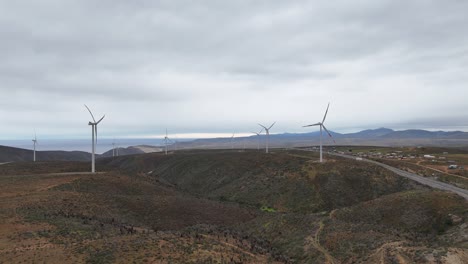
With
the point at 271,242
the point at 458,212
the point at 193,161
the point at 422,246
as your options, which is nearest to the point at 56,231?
the point at 271,242

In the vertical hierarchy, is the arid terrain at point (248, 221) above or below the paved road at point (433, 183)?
below

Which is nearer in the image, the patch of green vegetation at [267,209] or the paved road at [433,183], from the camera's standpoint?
the paved road at [433,183]

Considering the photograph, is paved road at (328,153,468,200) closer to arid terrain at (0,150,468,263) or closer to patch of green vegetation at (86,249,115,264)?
arid terrain at (0,150,468,263)

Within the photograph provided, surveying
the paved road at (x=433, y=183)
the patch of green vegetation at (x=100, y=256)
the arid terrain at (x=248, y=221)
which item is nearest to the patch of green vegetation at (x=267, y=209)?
the arid terrain at (x=248, y=221)

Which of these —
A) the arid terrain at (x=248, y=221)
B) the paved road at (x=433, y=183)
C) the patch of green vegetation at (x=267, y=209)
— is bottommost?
the patch of green vegetation at (x=267, y=209)

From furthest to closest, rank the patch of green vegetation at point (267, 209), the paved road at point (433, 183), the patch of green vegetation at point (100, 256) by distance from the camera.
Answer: the patch of green vegetation at point (267, 209) → the paved road at point (433, 183) → the patch of green vegetation at point (100, 256)

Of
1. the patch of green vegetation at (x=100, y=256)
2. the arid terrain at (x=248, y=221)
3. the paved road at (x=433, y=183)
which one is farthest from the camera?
the paved road at (x=433, y=183)

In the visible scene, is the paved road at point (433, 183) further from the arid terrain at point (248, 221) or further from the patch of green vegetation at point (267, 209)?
the patch of green vegetation at point (267, 209)

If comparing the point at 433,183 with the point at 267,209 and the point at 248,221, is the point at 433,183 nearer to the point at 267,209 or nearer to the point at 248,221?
the point at 267,209

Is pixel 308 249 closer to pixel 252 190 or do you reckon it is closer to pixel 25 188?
pixel 252 190
